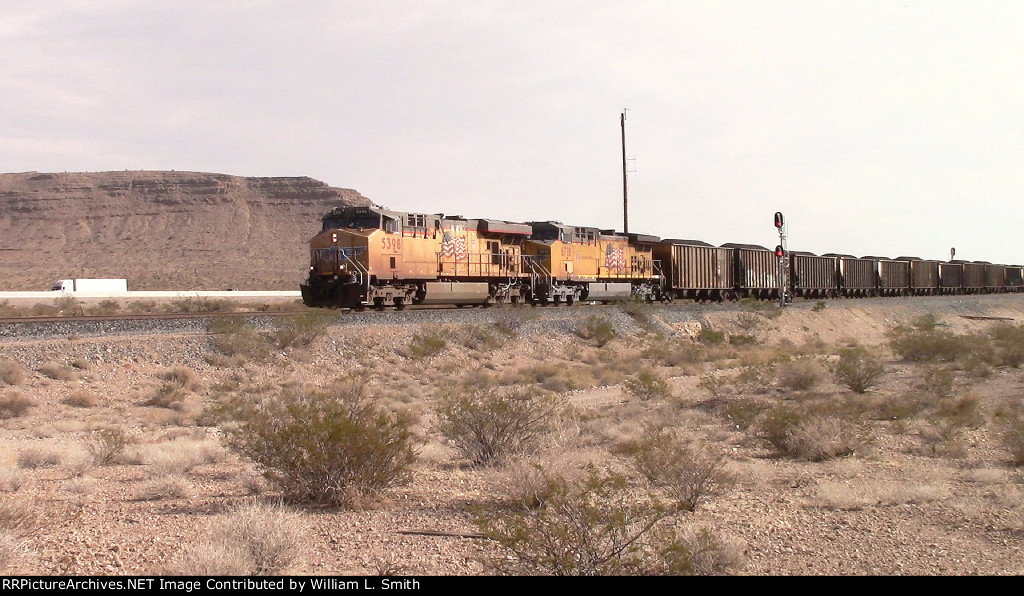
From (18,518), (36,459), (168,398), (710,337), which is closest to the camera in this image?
(18,518)

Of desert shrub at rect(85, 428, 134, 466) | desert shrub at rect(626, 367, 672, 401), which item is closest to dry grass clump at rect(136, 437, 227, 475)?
desert shrub at rect(85, 428, 134, 466)

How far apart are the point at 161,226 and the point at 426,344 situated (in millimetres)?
96151

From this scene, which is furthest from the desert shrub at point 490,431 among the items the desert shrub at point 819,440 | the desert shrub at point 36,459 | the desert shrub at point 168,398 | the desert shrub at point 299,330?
the desert shrub at point 299,330

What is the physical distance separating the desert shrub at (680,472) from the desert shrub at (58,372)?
13062 mm

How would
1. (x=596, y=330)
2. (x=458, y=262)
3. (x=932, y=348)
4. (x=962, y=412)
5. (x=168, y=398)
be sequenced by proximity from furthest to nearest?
(x=458, y=262) < (x=596, y=330) < (x=932, y=348) < (x=168, y=398) < (x=962, y=412)

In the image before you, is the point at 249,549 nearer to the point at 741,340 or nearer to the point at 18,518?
the point at 18,518

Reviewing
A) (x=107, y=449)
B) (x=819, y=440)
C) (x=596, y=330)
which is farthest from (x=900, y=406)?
(x=107, y=449)

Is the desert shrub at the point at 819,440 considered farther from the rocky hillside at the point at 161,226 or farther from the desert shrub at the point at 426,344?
the rocky hillside at the point at 161,226

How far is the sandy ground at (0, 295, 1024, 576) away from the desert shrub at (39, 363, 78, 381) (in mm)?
40

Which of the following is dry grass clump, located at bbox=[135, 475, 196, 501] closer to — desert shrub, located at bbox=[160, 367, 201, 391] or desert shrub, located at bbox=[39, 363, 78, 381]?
desert shrub, located at bbox=[160, 367, 201, 391]

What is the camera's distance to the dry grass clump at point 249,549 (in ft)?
19.4

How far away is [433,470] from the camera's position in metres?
10.8

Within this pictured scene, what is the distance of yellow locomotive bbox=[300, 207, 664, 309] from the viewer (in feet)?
86.4

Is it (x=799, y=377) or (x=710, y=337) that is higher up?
(x=710, y=337)
